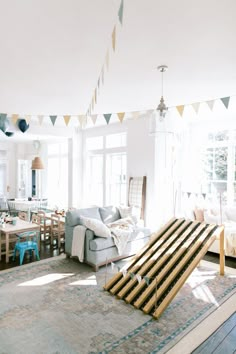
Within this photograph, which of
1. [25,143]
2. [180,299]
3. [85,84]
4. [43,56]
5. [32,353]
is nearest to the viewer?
[32,353]

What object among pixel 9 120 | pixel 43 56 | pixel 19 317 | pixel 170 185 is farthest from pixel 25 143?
pixel 19 317

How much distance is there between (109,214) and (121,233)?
87 cm

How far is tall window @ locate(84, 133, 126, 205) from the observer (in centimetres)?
674

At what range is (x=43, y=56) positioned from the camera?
2807 millimetres

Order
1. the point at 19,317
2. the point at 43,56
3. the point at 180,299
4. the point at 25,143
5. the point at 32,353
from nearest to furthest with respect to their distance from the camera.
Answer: the point at 32,353 < the point at 19,317 < the point at 43,56 < the point at 180,299 < the point at 25,143

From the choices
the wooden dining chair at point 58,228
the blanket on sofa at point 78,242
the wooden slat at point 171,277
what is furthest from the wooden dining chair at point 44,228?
the wooden slat at point 171,277

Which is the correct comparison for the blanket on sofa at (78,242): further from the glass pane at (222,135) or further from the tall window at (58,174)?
the tall window at (58,174)

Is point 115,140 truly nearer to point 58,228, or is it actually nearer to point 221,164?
point 221,164

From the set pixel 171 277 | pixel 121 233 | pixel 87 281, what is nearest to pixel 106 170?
pixel 121 233

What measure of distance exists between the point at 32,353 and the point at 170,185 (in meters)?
4.58

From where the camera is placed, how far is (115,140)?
6902 millimetres

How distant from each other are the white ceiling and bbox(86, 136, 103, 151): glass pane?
295cm

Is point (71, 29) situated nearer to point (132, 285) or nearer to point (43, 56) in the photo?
point (43, 56)

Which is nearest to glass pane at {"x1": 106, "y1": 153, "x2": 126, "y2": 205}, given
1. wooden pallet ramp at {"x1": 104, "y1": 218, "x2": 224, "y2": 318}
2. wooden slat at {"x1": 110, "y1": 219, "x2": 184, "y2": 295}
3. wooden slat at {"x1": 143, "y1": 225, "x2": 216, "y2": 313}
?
wooden slat at {"x1": 110, "y1": 219, "x2": 184, "y2": 295}
